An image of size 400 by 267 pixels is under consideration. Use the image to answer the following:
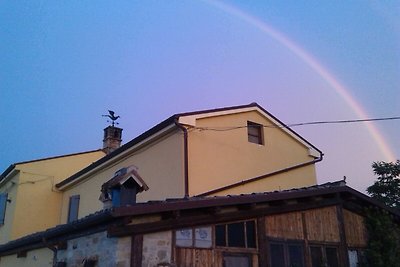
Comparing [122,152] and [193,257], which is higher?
[122,152]

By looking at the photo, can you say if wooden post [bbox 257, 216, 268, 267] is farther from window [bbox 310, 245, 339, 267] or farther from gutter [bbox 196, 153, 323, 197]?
gutter [bbox 196, 153, 323, 197]

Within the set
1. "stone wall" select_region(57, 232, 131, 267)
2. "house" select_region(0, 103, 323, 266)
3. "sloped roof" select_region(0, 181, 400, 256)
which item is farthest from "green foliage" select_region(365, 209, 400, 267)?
"stone wall" select_region(57, 232, 131, 267)

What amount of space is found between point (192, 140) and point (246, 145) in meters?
2.66

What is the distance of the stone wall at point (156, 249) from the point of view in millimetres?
8047

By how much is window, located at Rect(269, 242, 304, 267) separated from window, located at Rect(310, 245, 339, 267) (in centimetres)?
40

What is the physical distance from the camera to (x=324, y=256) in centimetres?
1065

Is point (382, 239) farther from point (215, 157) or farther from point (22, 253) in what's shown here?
point (22, 253)

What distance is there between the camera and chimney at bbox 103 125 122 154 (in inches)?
899

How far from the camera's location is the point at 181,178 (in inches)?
538

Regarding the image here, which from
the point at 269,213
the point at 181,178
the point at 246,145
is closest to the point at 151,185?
the point at 181,178

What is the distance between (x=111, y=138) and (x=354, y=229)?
48.1 ft

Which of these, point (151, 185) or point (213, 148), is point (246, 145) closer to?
point (213, 148)

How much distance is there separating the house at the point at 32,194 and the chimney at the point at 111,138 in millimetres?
1602

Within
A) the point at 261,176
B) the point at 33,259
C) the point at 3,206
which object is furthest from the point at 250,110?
the point at 3,206
